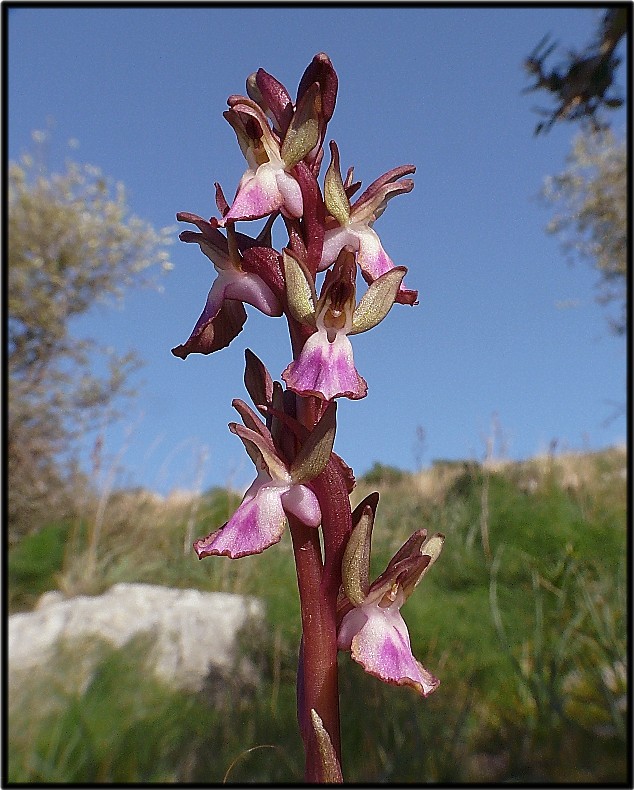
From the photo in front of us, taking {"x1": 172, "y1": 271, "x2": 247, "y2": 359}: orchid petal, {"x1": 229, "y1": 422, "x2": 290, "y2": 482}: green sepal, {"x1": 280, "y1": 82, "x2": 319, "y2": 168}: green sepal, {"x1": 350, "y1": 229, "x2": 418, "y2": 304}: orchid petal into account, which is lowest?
{"x1": 229, "y1": 422, "x2": 290, "y2": 482}: green sepal

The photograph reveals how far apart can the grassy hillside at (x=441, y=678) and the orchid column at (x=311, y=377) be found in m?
0.73

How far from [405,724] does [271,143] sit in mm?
1597

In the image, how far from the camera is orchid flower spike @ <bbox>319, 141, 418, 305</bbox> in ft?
1.38

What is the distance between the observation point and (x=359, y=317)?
16.0 inches

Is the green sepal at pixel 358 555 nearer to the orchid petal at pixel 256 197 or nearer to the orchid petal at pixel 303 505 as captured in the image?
the orchid petal at pixel 303 505

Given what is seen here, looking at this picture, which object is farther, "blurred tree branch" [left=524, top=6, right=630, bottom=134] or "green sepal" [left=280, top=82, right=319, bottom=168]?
"blurred tree branch" [left=524, top=6, right=630, bottom=134]

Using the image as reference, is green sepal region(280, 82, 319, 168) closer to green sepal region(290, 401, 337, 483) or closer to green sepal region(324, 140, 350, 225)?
green sepal region(324, 140, 350, 225)

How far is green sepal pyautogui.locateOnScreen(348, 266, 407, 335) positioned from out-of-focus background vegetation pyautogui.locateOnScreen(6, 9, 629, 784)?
33cm

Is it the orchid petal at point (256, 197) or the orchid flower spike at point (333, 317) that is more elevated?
the orchid petal at point (256, 197)

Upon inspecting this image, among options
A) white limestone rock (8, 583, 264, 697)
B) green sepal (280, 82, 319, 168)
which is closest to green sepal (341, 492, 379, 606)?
green sepal (280, 82, 319, 168)

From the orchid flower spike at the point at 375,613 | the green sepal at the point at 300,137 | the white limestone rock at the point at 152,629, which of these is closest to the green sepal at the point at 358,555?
the orchid flower spike at the point at 375,613

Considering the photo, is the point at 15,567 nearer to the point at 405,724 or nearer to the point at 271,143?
the point at 405,724

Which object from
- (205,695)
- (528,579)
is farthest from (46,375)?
(528,579)

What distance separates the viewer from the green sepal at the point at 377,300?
1.28 ft
